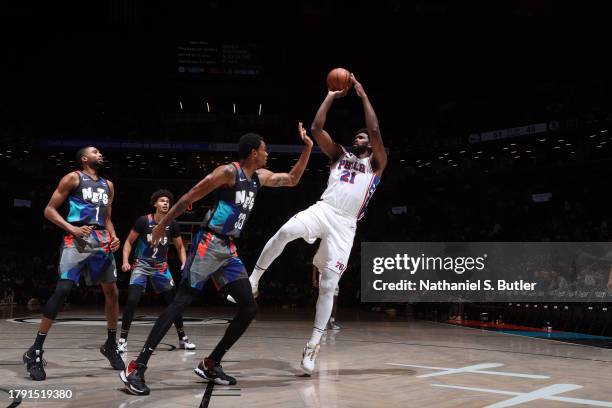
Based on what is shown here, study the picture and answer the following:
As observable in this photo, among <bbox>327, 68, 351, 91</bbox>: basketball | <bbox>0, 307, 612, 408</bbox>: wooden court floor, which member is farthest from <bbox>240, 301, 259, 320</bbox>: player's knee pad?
<bbox>327, 68, 351, 91</bbox>: basketball

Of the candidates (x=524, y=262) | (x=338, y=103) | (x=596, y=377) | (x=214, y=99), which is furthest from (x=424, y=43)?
(x=596, y=377)

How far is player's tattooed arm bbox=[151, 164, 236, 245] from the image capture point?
3.95 m

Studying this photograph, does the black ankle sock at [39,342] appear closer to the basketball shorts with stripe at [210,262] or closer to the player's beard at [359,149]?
the basketball shorts with stripe at [210,262]

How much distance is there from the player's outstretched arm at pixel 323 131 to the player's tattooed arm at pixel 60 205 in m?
2.07

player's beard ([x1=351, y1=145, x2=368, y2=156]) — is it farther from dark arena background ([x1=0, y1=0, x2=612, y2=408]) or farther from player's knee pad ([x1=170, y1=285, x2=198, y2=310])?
dark arena background ([x1=0, y1=0, x2=612, y2=408])

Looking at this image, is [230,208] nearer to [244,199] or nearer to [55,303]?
[244,199]

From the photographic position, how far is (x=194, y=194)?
3.96 meters

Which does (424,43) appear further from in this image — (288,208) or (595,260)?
(595,260)

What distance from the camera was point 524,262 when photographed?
44.6 feet

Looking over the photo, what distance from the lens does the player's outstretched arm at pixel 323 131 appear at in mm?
4987

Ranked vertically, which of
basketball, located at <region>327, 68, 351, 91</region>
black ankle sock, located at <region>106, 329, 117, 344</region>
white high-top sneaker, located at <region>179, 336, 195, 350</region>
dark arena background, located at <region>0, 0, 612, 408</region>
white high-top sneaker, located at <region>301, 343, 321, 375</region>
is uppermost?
dark arena background, located at <region>0, 0, 612, 408</region>

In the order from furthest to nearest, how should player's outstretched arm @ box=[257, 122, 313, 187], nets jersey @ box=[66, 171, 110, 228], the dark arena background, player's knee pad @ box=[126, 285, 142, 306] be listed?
the dark arena background → player's knee pad @ box=[126, 285, 142, 306] → nets jersey @ box=[66, 171, 110, 228] → player's outstretched arm @ box=[257, 122, 313, 187]

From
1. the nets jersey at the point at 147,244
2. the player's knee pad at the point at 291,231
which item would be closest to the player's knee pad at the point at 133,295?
the nets jersey at the point at 147,244

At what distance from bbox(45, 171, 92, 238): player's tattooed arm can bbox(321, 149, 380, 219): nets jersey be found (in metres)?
2.11
